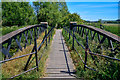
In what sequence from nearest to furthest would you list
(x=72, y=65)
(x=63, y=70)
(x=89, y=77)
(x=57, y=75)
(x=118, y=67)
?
(x=118, y=67) < (x=89, y=77) < (x=57, y=75) < (x=63, y=70) < (x=72, y=65)

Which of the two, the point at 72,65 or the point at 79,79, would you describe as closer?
the point at 79,79

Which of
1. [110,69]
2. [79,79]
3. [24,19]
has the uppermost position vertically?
[24,19]

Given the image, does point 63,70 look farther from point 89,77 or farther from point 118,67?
point 118,67

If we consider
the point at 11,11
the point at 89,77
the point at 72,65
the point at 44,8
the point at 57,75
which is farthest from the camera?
the point at 44,8

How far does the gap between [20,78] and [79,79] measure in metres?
1.29

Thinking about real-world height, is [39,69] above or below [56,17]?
below

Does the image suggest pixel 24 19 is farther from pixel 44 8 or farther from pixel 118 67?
pixel 118 67

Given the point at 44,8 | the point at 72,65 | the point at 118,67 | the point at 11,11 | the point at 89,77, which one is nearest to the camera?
the point at 118,67

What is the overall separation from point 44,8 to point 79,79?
2347 cm

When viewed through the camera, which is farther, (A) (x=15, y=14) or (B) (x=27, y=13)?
(B) (x=27, y=13)

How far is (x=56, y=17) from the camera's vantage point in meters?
25.3

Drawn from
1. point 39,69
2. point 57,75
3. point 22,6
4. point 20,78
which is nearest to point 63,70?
point 57,75

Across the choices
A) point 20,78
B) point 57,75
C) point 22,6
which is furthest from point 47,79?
point 22,6

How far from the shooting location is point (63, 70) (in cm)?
323
